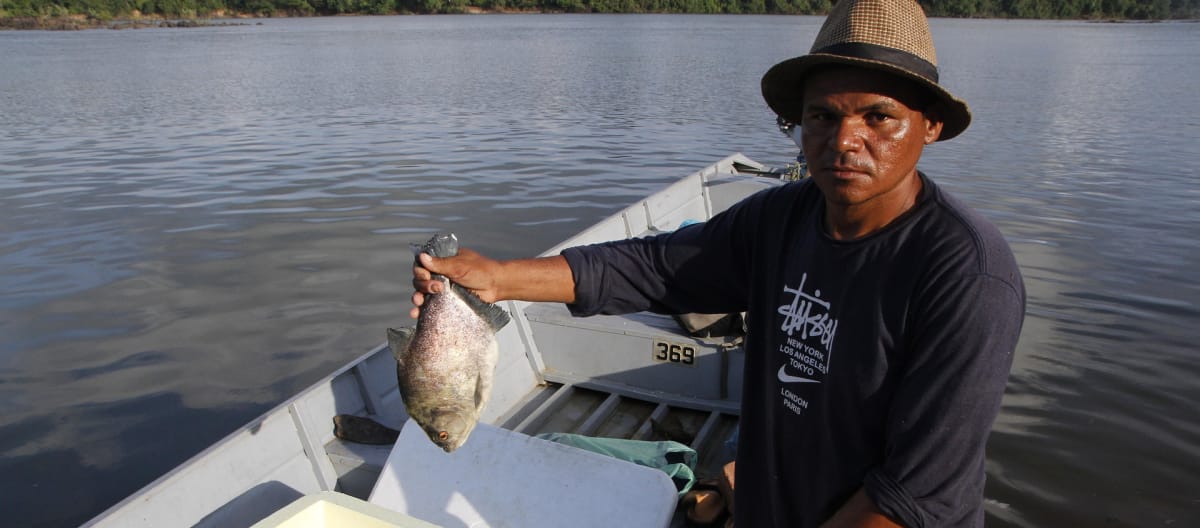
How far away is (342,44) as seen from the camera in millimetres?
44031

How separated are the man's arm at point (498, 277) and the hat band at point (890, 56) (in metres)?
1.07

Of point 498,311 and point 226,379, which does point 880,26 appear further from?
point 226,379

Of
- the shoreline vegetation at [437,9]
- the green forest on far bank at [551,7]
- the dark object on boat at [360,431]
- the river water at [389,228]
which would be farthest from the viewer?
the green forest on far bank at [551,7]

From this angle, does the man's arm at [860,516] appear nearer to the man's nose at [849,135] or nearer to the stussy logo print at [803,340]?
the stussy logo print at [803,340]

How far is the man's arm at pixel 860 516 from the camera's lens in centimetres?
171

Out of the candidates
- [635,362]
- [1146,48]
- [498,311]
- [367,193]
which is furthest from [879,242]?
[1146,48]

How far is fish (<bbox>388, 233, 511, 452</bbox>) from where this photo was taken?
2326 mm

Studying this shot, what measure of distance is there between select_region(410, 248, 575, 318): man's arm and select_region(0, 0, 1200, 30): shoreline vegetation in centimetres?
6292

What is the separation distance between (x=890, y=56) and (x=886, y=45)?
4 cm

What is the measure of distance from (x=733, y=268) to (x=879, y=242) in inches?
27.8

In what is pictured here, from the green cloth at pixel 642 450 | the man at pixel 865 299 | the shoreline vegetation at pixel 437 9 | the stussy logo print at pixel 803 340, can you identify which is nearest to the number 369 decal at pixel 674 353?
the green cloth at pixel 642 450

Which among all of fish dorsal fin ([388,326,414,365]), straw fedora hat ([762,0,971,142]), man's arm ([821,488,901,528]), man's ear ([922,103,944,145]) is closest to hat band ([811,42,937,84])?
straw fedora hat ([762,0,971,142])

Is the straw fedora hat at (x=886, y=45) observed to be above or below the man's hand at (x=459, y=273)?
above

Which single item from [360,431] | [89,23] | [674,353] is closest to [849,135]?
[674,353]
